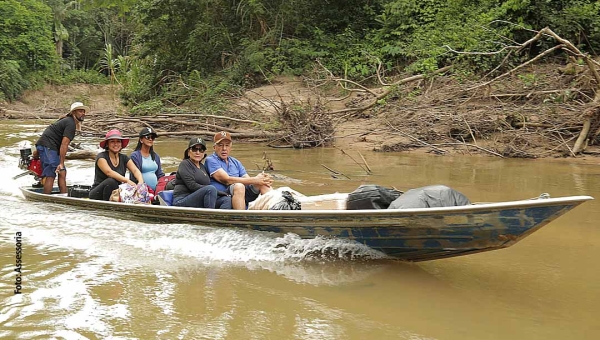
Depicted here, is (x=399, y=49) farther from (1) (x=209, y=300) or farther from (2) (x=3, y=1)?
(2) (x=3, y=1)

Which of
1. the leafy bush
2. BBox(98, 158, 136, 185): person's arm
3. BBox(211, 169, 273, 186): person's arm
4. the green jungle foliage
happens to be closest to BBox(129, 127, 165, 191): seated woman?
BBox(98, 158, 136, 185): person's arm

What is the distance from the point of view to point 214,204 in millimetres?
6031

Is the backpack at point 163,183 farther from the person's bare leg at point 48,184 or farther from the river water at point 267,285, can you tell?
the person's bare leg at point 48,184

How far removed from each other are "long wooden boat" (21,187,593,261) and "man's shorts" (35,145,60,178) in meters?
3.10

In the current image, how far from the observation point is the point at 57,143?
25.8 ft

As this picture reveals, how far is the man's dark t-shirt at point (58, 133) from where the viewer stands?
7.74 metres

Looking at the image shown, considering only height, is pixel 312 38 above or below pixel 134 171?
above

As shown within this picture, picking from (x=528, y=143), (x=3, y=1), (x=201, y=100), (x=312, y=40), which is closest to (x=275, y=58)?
(x=312, y=40)

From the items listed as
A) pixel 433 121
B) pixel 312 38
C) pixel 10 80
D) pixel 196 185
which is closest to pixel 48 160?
pixel 196 185

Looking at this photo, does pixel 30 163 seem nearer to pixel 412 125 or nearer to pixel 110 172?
pixel 110 172

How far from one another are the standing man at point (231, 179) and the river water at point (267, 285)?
0.46 metres

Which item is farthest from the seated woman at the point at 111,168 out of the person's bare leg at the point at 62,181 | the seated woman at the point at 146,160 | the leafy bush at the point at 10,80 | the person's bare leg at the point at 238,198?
the leafy bush at the point at 10,80

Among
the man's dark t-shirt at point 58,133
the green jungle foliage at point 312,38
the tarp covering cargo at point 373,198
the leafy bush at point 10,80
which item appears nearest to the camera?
the tarp covering cargo at point 373,198

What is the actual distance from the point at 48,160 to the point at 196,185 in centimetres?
278
